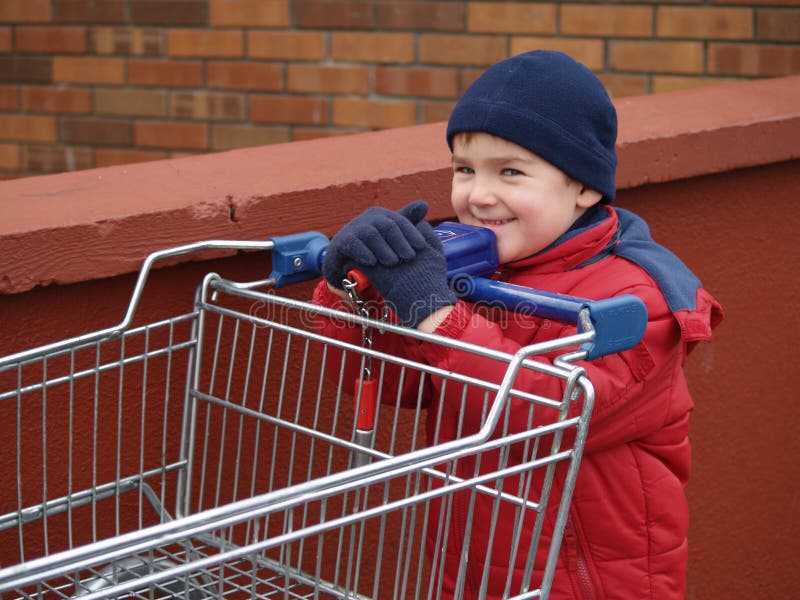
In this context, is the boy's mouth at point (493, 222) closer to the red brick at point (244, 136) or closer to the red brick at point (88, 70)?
the red brick at point (244, 136)

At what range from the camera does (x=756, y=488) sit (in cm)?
335

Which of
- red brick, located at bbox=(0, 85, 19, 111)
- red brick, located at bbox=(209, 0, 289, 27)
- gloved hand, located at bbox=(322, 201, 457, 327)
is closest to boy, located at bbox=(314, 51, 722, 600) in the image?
gloved hand, located at bbox=(322, 201, 457, 327)

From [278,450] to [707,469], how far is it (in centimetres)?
135

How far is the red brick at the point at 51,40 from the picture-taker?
4.57 meters

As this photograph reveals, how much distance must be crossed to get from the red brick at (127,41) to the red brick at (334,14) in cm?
60

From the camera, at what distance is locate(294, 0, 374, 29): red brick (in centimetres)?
415

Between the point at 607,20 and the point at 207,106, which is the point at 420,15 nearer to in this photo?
the point at 607,20

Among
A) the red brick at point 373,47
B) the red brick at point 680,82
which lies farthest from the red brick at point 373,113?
the red brick at point 680,82

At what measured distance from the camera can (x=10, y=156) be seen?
4805 mm

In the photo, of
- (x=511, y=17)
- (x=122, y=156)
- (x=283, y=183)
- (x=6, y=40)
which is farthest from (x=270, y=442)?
(x=6, y=40)

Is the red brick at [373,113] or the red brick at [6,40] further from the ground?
the red brick at [6,40]

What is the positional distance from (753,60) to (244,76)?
1848mm

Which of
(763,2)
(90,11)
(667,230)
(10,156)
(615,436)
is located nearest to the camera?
(615,436)

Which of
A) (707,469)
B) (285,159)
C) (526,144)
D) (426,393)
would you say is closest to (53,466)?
(426,393)
